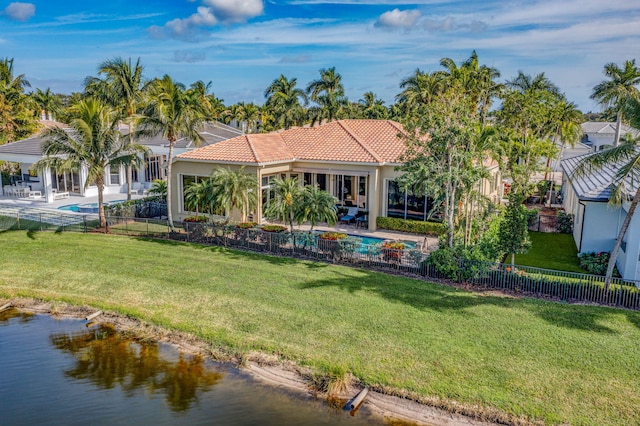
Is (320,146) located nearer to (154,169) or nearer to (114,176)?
(154,169)

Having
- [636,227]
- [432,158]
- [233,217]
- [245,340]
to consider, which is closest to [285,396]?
[245,340]

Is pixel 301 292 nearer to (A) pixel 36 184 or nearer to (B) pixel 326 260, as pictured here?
(B) pixel 326 260

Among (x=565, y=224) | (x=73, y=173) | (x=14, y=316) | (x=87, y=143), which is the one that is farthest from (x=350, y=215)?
(x=73, y=173)

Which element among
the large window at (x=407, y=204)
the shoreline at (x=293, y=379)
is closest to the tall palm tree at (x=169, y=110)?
the shoreline at (x=293, y=379)

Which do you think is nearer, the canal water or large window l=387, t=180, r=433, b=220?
the canal water

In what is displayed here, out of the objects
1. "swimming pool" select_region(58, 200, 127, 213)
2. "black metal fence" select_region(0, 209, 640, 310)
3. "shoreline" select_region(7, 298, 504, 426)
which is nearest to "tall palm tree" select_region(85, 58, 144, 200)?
"swimming pool" select_region(58, 200, 127, 213)

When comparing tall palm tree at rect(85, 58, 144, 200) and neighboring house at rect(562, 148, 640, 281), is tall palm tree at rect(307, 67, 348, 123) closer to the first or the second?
tall palm tree at rect(85, 58, 144, 200)

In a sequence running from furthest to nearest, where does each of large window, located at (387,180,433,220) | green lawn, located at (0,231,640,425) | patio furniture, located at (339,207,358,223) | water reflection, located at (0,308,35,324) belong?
1. patio furniture, located at (339,207,358,223)
2. large window, located at (387,180,433,220)
3. water reflection, located at (0,308,35,324)
4. green lawn, located at (0,231,640,425)
